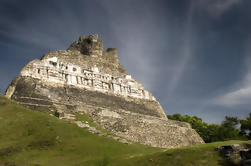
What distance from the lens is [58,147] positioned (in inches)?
842

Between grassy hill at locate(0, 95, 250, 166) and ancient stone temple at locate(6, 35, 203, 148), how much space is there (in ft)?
15.5

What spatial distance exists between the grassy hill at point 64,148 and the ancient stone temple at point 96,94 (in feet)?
15.5

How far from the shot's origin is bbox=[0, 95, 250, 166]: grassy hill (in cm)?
1777

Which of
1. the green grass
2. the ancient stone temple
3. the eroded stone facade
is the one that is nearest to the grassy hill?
the green grass

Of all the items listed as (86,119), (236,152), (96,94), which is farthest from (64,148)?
(96,94)

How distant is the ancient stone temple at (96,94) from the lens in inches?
1278

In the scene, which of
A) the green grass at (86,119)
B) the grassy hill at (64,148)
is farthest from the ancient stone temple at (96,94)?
the grassy hill at (64,148)

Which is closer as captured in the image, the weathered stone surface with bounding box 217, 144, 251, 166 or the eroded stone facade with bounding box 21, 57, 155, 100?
the weathered stone surface with bounding box 217, 144, 251, 166

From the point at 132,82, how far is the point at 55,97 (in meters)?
17.1

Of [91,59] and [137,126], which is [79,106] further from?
[91,59]

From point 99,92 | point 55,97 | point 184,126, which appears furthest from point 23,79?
point 184,126

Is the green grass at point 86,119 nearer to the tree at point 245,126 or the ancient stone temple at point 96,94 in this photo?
the ancient stone temple at point 96,94

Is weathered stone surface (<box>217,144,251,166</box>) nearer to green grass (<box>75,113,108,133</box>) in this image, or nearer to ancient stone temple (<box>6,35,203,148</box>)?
green grass (<box>75,113,108,133</box>)

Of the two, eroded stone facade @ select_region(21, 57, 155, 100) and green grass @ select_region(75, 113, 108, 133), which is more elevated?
eroded stone facade @ select_region(21, 57, 155, 100)
